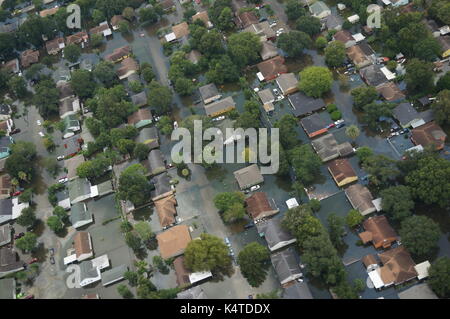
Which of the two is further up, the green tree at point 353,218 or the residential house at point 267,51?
the residential house at point 267,51

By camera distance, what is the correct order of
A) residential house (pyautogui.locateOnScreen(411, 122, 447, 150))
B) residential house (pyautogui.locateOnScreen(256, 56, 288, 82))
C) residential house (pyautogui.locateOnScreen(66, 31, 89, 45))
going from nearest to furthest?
residential house (pyautogui.locateOnScreen(411, 122, 447, 150)), residential house (pyautogui.locateOnScreen(256, 56, 288, 82)), residential house (pyautogui.locateOnScreen(66, 31, 89, 45))

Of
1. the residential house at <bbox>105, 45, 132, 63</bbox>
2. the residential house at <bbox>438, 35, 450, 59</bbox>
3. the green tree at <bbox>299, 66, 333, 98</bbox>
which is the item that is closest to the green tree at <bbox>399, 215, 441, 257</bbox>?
the green tree at <bbox>299, 66, 333, 98</bbox>

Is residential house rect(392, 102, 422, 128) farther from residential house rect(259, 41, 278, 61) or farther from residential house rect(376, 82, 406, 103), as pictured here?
residential house rect(259, 41, 278, 61)

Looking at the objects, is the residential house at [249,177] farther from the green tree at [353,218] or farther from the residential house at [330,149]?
the green tree at [353,218]

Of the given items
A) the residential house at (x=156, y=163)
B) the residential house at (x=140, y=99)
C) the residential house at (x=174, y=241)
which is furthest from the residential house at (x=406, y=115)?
the residential house at (x=140, y=99)

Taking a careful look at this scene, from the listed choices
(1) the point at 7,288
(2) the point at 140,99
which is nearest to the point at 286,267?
(1) the point at 7,288

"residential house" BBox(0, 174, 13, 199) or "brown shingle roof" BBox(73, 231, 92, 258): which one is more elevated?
"residential house" BBox(0, 174, 13, 199)

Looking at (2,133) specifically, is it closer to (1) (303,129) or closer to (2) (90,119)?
(2) (90,119)
